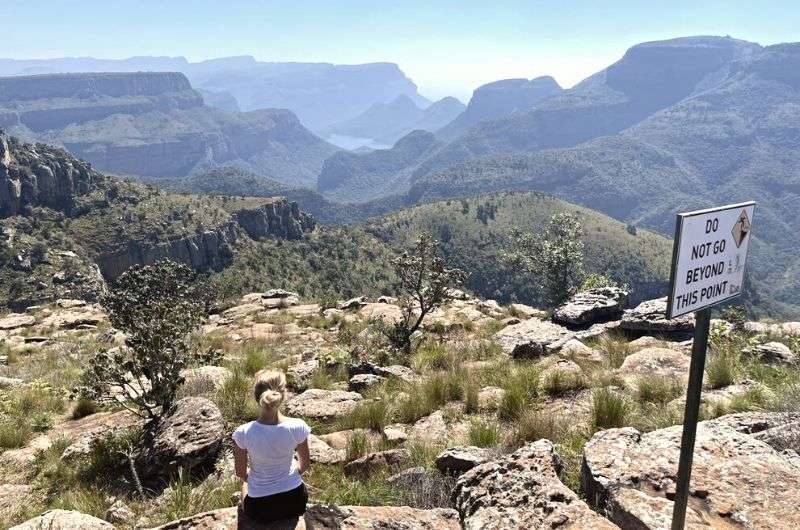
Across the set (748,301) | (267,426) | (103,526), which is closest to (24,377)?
(103,526)

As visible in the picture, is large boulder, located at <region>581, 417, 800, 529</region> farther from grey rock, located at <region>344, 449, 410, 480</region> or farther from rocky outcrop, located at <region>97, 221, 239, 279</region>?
rocky outcrop, located at <region>97, 221, 239, 279</region>

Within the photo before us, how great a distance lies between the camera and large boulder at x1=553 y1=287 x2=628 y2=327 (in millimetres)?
16406

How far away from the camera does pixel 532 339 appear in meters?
12.0

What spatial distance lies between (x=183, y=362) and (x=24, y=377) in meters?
7.22

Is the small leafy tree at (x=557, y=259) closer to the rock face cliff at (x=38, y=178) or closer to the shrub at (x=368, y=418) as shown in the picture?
the shrub at (x=368, y=418)

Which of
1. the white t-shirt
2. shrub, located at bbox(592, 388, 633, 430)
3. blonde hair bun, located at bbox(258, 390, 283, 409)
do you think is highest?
blonde hair bun, located at bbox(258, 390, 283, 409)

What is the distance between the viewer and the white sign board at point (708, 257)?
3.17m

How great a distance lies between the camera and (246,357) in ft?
36.9

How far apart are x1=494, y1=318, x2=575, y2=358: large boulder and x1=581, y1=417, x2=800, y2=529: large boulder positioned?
19.2ft

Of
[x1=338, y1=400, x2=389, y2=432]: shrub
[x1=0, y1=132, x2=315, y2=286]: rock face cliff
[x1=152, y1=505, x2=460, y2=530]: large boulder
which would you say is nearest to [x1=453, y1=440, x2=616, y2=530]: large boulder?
[x1=152, y1=505, x2=460, y2=530]: large boulder

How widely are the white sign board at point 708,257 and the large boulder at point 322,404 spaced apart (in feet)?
19.1

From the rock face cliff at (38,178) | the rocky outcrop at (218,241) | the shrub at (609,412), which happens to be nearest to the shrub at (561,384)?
the shrub at (609,412)

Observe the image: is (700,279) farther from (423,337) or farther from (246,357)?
(423,337)

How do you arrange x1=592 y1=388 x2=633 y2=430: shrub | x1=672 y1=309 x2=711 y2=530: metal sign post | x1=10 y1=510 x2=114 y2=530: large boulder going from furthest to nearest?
x1=592 y1=388 x2=633 y2=430: shrub → x1=10 y1=510 x2=114 y2=530: large boulder → x1=672 y1=309 x2=711 y2=530: metal sign post
